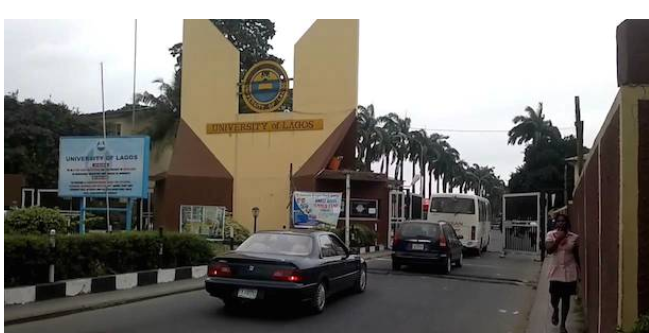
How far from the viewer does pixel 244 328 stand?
8.80 metres

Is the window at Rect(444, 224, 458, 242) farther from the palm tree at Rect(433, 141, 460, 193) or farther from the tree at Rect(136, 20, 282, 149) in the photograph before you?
the palm tree at Rect(433, 141, 460, 193)

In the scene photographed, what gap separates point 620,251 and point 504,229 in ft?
76.1

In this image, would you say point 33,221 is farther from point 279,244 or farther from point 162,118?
point 162,118

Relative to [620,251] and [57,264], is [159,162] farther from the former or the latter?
[620,251]

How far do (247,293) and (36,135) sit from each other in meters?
37.0

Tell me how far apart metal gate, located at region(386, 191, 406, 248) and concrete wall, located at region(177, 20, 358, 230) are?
4.63 metres

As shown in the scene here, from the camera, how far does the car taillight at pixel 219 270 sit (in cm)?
978

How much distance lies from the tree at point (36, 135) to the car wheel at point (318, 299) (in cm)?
3500

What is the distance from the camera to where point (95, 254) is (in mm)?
12148

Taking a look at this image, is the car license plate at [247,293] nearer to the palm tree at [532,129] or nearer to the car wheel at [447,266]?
the car wheel at [447,266]

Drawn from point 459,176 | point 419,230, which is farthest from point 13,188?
point 459,176

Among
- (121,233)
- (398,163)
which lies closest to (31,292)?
(121,233)

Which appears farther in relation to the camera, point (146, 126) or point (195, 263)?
point (146, 126)

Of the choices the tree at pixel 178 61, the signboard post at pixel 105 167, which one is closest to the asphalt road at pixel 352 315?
the signboard post at pixel 105 167
